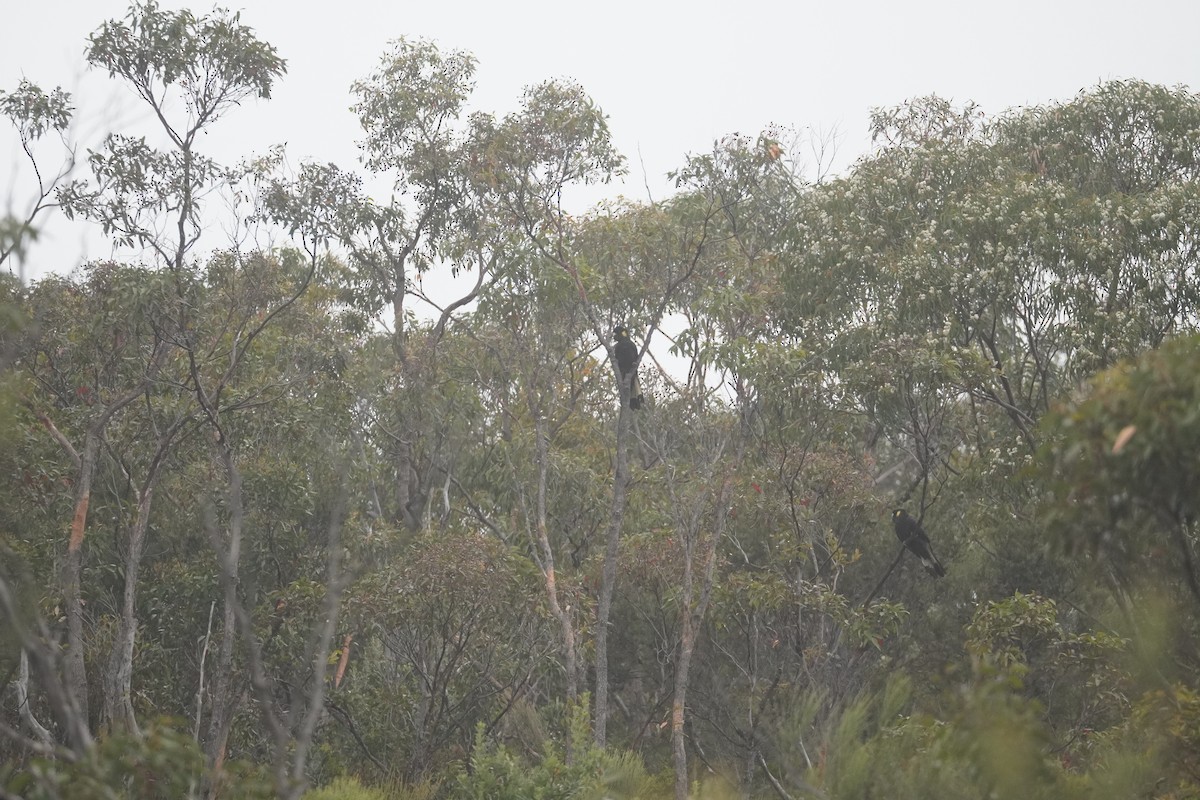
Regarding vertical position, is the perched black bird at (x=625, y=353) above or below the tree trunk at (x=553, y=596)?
above

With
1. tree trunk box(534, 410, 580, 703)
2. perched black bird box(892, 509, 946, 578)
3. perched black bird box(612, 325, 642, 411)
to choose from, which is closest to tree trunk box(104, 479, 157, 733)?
tree trunk box(534, 410, 580, 703)

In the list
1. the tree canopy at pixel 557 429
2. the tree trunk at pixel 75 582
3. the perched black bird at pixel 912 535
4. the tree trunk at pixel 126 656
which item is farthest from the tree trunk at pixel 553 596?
the tree trunk at pixel 75 582

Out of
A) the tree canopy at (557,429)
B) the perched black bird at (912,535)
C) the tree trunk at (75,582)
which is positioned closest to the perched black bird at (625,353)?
the tree canopy at (557,429)

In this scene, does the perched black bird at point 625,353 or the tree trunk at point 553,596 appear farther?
the tree trunk at point 553,596

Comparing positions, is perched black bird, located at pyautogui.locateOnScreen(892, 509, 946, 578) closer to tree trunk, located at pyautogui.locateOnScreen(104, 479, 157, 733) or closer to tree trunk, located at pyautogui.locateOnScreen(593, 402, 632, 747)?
tree trunk, located at pyautogui.locateOnScreen(593, 402, 632, 747)

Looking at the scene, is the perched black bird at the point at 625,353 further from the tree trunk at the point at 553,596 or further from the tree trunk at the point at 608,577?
the tree trunk at the point at 553,596

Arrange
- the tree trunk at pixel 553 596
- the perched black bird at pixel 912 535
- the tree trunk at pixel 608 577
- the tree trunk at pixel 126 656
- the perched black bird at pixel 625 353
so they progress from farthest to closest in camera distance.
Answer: the perched black bird at pixel 912 535 → the tree trunk at pixel 553 596 → the perched black bird at pixel 625 353 → the tree trunk at pixel 608 577 → the tree trunk at pixel 126 656

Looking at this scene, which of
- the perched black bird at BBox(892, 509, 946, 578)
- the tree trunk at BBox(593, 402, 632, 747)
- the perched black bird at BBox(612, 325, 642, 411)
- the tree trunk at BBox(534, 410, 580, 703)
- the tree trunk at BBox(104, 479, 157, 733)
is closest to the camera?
the tree trunk at BBox(104, 479, 157, 733)

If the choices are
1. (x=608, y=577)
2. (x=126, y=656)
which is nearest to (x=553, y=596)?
(x=608, y=577)

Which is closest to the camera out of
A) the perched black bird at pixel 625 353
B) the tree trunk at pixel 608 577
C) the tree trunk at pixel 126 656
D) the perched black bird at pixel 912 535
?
the tree trunk at pixel 126 656

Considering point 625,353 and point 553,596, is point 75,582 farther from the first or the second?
point 625,353

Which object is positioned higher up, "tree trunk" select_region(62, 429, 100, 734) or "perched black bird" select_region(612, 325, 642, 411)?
"perched black bird" select_region(612, 325, 642, 411)

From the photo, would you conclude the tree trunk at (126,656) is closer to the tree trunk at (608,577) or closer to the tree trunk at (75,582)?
the tree trunk at (75,582)

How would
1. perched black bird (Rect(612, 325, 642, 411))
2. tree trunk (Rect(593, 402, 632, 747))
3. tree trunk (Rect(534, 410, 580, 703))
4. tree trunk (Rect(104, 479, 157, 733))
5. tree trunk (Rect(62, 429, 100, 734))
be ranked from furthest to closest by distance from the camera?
tree trunk (Rect(534, 410, 580, 703)), perched black bird (Rect(612, 325, 642, 411)), tree trunk (Rect(593, 402, 632, 747)), tree trunk (Rect(104, 479, 157, 733)), tree trunk (Rect(62, 429, 100, 734))
